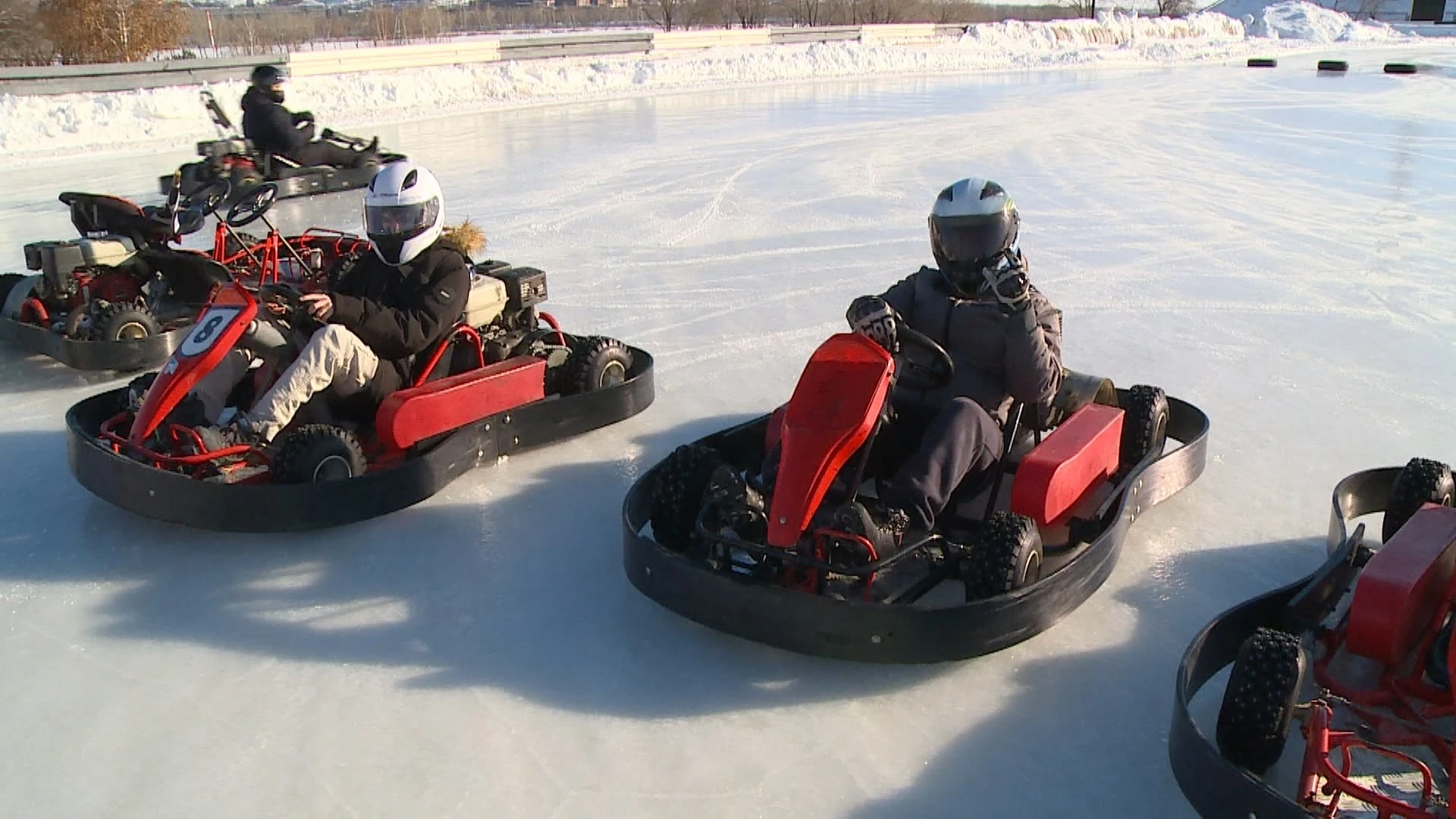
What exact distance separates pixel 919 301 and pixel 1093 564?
924mm

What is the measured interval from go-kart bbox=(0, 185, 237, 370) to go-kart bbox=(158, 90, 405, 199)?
2.72 meters

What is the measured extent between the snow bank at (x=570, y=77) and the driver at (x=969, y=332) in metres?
9.86

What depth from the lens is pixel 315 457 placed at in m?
3.37

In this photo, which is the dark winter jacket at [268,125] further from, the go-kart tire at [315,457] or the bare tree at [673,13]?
the bare tree at [673,13]

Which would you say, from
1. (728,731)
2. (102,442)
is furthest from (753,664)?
(102,442)

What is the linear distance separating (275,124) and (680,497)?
6885mm

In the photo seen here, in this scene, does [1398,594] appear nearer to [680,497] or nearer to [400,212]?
[680,497]

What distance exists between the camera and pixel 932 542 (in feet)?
9.26

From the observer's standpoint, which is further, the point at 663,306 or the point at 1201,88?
the point at 1201,88

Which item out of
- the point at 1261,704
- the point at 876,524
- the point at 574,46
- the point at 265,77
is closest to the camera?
the point at 1261,704

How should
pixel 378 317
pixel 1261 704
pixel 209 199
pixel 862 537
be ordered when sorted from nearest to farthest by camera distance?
pixel 1261 704
pixel 862 537
pixel 378 317
pixel 209 199

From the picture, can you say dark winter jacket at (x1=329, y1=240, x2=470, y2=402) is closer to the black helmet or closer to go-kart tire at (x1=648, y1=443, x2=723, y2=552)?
go-kart tire at (x1=648, y1=443, x2=723, y2=552)

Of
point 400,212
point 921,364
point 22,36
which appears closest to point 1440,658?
point 921,364

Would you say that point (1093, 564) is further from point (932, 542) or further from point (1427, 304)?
point (1427, 304)
